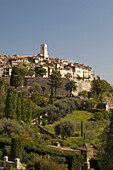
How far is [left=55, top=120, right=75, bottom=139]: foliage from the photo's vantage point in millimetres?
39969

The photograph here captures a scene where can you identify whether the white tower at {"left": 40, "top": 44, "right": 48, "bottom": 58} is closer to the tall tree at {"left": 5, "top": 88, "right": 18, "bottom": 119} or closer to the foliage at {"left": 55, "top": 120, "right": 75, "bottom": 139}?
the tall tree at {"left": 5, "top": 88, "right": 18, "bottom": 119}

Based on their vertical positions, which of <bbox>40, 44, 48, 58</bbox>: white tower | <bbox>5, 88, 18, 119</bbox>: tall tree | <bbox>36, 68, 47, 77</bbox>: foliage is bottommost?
<bbox>5, 88, 18, 119</bbox>: tall tree

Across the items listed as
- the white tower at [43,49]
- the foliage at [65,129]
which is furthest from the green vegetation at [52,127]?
the white tower at [43,49]

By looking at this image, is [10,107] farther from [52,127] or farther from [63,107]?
[63,107]

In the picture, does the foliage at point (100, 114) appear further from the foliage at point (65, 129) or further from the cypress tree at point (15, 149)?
the cypress tree at point (15, 149)

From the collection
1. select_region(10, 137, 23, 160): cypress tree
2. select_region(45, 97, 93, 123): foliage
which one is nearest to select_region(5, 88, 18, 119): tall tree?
select_region(45, 97, 93, 123): foliage

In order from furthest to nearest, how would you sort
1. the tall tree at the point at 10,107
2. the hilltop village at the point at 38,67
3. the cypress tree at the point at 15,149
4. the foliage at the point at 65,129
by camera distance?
the hilltop village at the point at 38,67 < the foliage at the point at 65,129 < the tall tree at the point at 10,107 < the cypress tree at the point at 15,149

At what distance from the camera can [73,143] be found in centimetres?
3584

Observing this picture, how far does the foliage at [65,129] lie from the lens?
131ft

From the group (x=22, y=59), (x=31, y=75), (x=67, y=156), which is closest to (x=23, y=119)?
(x=67, y=156)

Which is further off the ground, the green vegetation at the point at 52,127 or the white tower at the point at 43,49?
the white tower at the point at 43,49

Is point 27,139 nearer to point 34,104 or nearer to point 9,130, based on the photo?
point 9,130

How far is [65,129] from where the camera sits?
40250 millimetres

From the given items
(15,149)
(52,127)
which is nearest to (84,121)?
(52,127)
